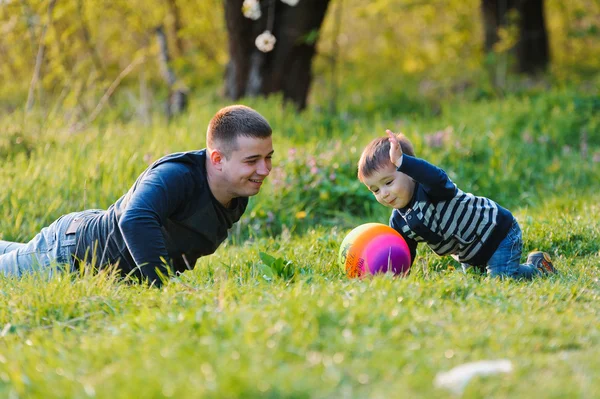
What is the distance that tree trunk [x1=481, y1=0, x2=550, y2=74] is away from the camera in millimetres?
14430

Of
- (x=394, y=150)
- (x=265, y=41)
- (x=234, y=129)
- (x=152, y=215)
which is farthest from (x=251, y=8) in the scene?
(x=152, y=215)

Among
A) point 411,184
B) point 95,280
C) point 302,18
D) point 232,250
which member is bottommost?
point 232,250

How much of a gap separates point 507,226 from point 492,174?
9.71ft

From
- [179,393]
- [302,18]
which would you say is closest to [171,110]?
[302,18]

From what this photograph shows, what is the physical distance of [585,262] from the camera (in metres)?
4.95

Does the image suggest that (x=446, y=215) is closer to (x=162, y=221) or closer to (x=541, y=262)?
(x=541, y=262)

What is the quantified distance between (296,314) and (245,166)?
1716mm

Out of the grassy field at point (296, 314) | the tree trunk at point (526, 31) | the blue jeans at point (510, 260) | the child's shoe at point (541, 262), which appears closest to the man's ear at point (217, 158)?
the grassy field at point (296, 314)

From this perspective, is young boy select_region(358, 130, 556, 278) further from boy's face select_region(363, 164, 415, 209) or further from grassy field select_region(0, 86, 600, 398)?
grassy field select_region(0, 86, 600, 398)

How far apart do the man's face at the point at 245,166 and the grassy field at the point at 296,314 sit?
1.74 ft

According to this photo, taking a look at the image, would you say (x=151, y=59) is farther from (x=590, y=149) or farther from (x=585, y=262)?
(x=585, y=262)

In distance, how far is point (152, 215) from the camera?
4289 mm

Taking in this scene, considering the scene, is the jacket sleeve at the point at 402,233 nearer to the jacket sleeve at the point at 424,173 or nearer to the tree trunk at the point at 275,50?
the jacket sleeve at the point at 424,173

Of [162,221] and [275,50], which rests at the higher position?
[275,50]
